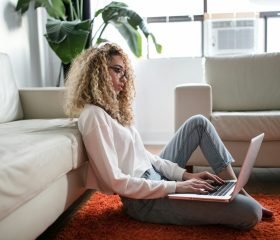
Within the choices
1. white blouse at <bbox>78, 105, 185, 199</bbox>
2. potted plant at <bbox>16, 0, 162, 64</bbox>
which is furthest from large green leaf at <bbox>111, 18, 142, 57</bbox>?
white blouse at <bbox>78, 105, 185, 199</bbox>

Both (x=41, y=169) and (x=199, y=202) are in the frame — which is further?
(x=199, y=202)

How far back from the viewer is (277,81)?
2.30 m

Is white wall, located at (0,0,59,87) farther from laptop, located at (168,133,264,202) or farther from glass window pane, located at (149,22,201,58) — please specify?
laptop, located at (168,133,264,202)

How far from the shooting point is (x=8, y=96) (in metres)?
1.89

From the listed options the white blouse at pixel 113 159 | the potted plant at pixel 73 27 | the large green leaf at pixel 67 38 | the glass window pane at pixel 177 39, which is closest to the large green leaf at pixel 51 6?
the potted plant at pixel 73 27

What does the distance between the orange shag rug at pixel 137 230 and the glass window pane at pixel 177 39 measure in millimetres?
2232

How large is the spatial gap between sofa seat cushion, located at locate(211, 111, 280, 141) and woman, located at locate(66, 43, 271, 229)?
48 centimetres

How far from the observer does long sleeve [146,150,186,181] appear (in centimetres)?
135

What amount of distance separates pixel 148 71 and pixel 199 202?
225cm

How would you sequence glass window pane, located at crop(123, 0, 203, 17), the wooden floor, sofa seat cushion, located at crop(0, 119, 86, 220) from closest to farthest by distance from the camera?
sofa seat cushion, located at crop(0, 119, 86, 220), the wooden floor, glass window pane, located at crop(123, 0, 203, 17)

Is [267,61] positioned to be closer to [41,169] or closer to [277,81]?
[277,81]

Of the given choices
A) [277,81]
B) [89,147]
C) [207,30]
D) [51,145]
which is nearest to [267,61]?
[277,81]

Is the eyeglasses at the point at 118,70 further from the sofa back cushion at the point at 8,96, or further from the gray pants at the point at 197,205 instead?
the sofa back cushion at the point at 8,96

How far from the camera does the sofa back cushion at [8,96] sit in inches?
71.1
